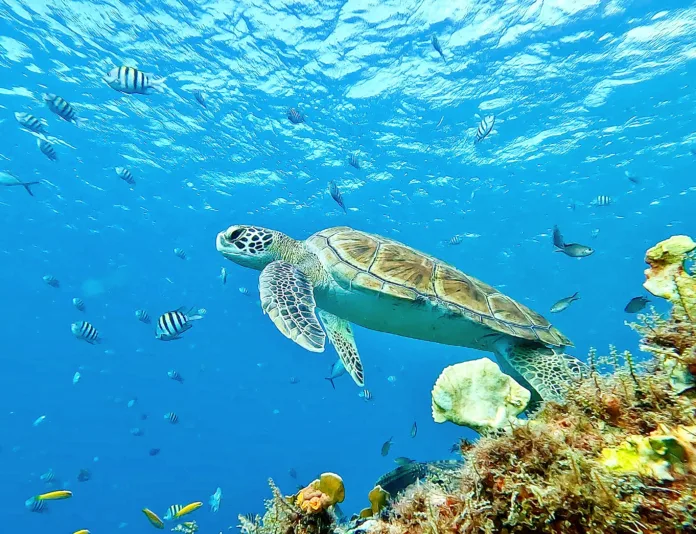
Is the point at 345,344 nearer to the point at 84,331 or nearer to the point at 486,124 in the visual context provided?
the point at 486,124

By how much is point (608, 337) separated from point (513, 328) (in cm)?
6225

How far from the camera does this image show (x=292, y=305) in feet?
13.2

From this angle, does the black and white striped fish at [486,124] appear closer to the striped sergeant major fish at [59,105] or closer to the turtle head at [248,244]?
the turtle head at [248,244]

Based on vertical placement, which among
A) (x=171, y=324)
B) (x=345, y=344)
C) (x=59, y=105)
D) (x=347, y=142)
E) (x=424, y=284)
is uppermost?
(x=347, y=142)

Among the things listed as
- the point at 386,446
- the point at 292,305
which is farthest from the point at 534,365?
the point at 386,446

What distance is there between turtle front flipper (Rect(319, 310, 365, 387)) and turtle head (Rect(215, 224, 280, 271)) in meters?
1.27

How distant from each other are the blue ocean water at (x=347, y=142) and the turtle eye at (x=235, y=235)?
442cm

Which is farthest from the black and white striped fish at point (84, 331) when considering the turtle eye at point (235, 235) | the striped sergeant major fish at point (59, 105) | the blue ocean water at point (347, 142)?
the blue ocean water at point (347, 142)

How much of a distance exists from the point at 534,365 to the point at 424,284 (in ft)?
5.12

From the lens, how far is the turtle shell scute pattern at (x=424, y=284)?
4.54 m

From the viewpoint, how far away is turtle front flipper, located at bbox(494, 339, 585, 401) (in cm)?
371

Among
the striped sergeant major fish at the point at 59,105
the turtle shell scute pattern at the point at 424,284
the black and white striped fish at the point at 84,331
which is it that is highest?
the striped sergeant major fish at the point at 59,105

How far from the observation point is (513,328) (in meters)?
4.54

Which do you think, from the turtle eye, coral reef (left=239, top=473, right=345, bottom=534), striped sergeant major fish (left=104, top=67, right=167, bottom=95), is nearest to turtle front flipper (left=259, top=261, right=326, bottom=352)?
the turtle eye
